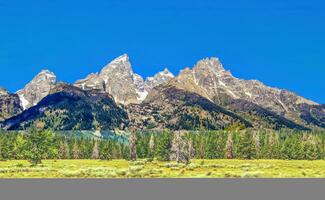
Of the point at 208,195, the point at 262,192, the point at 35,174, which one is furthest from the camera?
the point at 35,174

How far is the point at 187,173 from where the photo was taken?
19938 cm

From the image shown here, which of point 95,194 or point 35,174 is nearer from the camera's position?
point 95,194

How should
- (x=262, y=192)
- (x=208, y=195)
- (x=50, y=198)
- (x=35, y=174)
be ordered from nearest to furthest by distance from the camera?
1. (x=50, y=198)
2. (x=208, y=195)
3. (x=262, y=192)
4. (x=35, y=174)

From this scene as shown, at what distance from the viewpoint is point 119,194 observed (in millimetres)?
93688

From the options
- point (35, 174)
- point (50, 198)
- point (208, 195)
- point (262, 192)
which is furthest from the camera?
point (35, 174)

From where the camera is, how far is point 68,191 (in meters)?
99.1

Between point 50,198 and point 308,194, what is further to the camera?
point 308,194

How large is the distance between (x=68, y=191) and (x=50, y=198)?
13867mm

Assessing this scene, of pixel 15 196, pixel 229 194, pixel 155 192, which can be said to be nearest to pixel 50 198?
pixel 15 196

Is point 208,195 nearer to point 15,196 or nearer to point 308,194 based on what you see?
point 308,194

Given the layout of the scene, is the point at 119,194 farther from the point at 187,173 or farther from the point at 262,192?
the point at 187,173

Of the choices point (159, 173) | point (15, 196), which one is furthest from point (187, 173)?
point (15, 196)

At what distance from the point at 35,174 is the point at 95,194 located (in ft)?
342

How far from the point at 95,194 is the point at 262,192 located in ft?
93.2
